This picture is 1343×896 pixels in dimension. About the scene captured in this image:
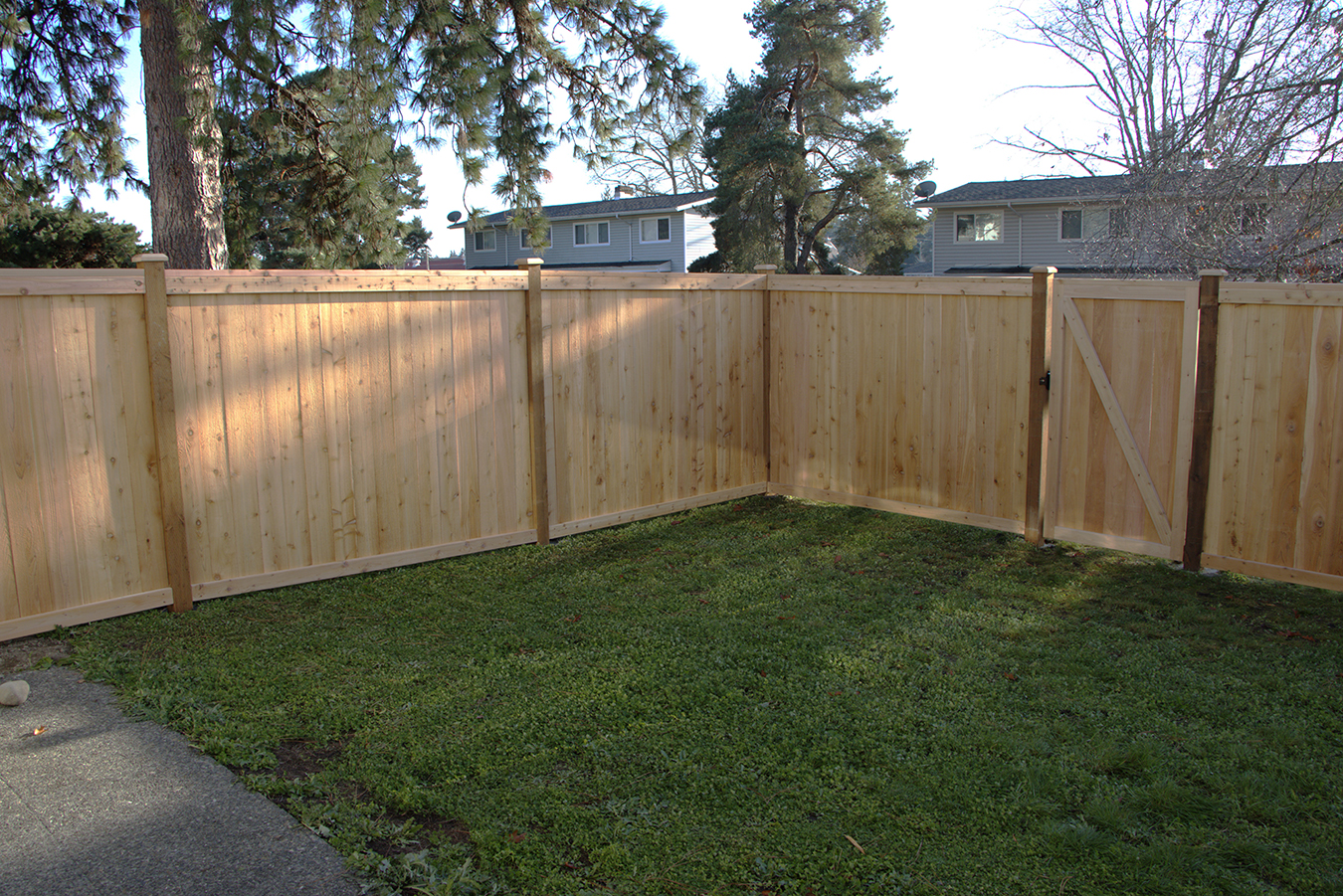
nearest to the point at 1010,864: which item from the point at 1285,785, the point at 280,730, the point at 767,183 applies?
the point at 1285,785

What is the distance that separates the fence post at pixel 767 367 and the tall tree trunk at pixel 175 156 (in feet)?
14.7

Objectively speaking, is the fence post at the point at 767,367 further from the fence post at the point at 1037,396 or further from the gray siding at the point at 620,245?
the gray siding at the point at 620,245

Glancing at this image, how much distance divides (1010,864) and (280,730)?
272 centimetres

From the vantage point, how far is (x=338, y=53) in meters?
8.10

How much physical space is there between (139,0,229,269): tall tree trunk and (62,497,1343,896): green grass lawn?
150 inches

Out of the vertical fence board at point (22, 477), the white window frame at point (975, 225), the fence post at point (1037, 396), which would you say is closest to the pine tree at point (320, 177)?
the vertical fence board at point (22, 477)

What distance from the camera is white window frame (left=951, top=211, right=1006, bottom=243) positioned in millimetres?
28875

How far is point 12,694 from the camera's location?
415 cm

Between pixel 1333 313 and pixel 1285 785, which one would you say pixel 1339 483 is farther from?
pixel 1285 785

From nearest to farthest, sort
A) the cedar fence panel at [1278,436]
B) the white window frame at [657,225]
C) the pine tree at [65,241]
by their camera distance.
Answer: the cedar fence panel at [1278,436] < the pine tree at [65,241] < the white window frame at [657,225]

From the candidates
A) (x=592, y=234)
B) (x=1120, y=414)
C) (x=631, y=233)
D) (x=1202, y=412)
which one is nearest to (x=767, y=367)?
(x=1120, y=414)

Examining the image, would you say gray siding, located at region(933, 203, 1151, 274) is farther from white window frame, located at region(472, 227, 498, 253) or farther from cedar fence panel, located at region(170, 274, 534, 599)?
cedar fence panel, located at region(170, 274, 534, 599)

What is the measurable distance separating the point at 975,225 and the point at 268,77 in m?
25.6

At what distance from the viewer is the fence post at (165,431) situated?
5.16 m
